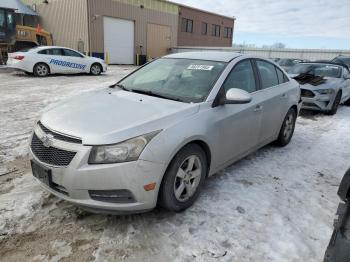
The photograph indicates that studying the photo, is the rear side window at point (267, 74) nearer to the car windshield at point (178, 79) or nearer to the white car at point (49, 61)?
the car windshield at point (178, 79)

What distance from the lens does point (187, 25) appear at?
36906 millimetres

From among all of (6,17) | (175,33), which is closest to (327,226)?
(6,17)

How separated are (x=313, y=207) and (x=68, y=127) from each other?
2740 mm

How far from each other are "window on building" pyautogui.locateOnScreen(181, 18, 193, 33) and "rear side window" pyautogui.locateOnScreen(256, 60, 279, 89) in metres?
33.4

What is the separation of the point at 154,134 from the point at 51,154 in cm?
93

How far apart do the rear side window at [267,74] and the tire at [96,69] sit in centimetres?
1249

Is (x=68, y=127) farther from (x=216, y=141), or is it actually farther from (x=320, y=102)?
(x=320, y=102)

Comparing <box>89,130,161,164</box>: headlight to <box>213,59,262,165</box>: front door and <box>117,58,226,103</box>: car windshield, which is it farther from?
<box>213,59,262,165</box>: front door

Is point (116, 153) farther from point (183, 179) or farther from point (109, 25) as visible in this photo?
point (109, 25)

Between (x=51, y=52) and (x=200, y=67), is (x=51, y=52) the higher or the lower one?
the lower one

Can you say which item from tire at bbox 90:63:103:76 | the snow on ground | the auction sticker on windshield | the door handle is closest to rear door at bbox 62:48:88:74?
tire at bbox 90:63:103:76

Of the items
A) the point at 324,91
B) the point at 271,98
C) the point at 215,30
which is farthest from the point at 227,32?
the point at 271,98

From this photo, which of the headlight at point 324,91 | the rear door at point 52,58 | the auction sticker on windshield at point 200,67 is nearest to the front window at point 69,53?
the rear door at point 52,58

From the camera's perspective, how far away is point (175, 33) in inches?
1277
